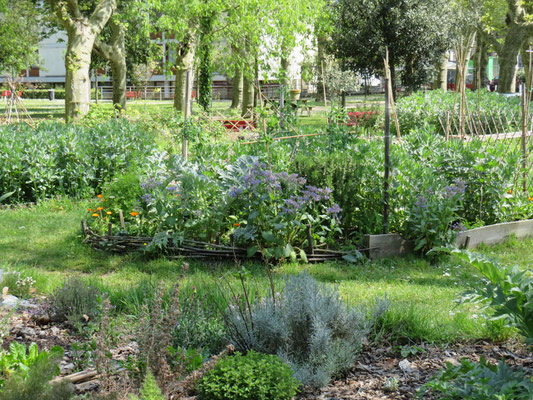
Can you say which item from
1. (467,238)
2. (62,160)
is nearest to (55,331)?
(467,238)

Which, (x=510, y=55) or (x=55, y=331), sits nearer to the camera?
(x=55, y=331)

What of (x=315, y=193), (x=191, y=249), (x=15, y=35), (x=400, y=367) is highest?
(x=15, y=35)

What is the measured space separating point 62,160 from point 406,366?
6915mm

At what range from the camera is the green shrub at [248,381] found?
3195 millimetres

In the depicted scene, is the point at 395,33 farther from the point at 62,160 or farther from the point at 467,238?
the point at 467,238

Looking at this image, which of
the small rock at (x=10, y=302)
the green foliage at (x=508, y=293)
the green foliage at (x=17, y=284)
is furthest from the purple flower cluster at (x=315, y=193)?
the green foliage at (x=508, y=293)

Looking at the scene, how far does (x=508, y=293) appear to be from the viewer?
3.07 meters

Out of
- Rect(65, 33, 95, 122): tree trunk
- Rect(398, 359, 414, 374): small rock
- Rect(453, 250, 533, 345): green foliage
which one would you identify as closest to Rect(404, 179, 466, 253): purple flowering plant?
Rect(398, 359, 414, 374): small rock

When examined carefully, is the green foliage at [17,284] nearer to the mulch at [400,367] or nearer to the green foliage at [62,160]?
the mulch at [400,367]

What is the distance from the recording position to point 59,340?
4207 mm

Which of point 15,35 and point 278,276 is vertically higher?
point 15,35

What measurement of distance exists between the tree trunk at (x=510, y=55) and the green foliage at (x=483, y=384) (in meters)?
27.0

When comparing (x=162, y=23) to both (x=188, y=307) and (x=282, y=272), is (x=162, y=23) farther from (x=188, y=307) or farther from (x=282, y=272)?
(x=188, y=307)

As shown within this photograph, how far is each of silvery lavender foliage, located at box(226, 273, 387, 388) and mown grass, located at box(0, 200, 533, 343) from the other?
0.41 m
